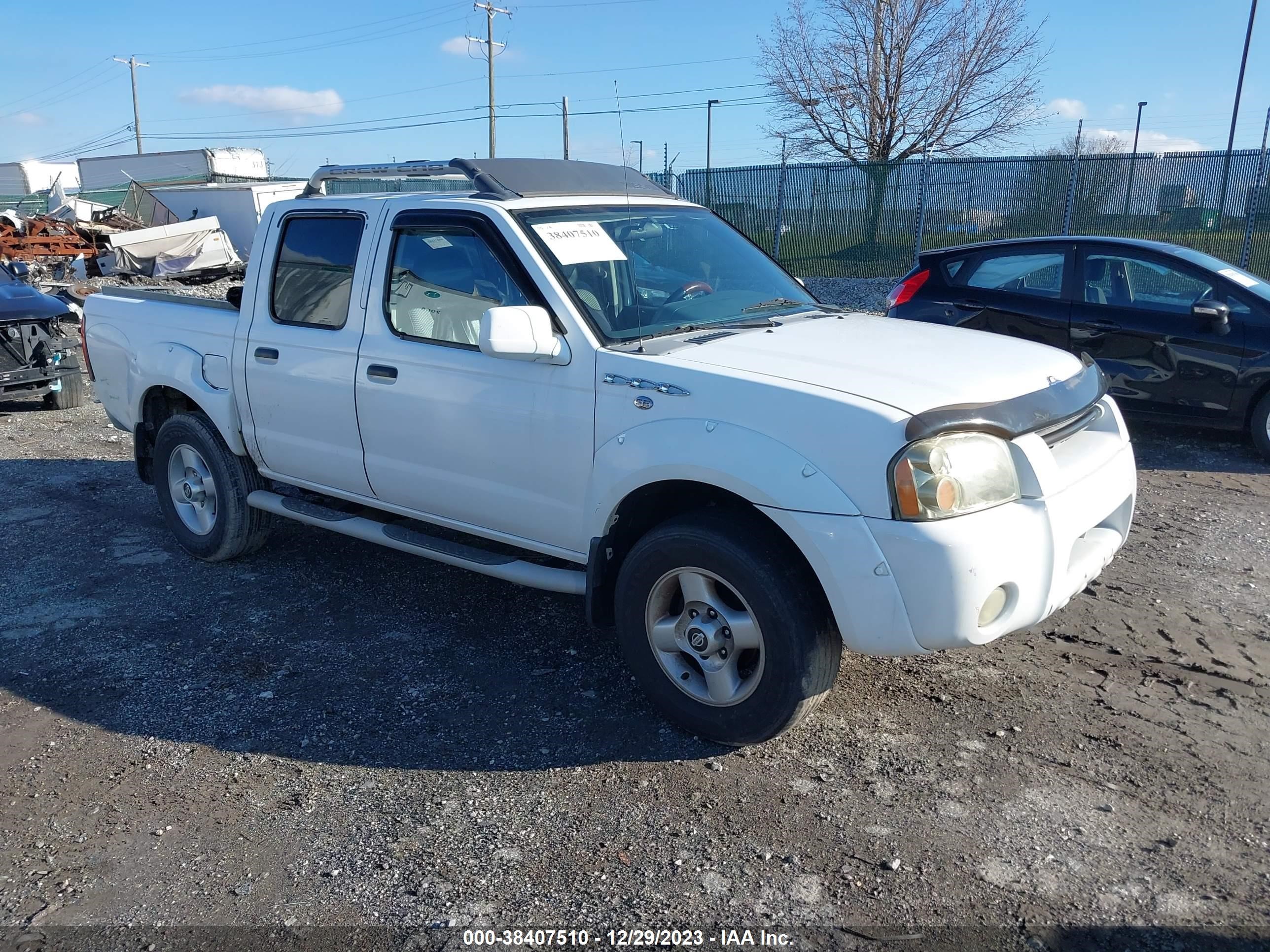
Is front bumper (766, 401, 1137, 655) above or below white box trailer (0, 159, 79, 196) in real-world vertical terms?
below

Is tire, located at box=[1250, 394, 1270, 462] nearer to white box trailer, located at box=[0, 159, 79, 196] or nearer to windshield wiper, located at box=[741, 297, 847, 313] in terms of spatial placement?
windshield wiper, located at box=[741, 297, 847, 313]

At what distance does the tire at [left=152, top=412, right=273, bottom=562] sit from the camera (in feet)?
18.5

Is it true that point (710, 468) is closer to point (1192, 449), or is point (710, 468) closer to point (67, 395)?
point (1192, 449)

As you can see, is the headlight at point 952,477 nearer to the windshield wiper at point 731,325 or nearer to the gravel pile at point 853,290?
the windshield wiper at point 731,325

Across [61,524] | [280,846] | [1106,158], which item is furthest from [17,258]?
[280,846]

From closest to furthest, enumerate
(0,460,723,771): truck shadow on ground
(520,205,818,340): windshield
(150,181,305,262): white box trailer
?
1. (0,460,723,771): truck shadow on ground
2. (520,205,818,340): windshield
3. (150,181,305,262): white box trailer

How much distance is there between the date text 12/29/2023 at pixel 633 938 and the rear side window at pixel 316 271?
3007 millimetres

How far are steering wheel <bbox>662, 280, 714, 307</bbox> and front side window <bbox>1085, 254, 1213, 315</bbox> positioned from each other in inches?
194

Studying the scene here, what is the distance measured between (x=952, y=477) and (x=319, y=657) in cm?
299

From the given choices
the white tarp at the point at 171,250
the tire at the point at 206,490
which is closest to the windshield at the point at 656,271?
the tire at the point at 206,490

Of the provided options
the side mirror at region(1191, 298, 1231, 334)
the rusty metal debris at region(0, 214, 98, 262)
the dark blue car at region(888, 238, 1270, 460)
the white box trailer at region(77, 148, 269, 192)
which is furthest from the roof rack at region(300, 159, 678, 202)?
the white box trailer at region(77, 148, 269, 192)

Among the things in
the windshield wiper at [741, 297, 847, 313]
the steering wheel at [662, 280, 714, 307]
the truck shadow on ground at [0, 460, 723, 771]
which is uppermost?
the steering wheel at [662, 280, 714, 307]

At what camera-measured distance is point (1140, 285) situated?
798 centimetres

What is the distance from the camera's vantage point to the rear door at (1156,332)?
7.54 meters
